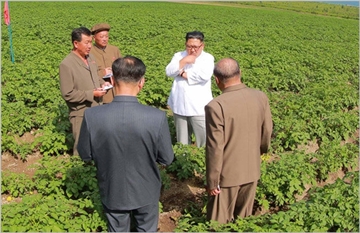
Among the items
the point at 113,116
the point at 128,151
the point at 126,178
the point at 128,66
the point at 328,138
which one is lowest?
the point at 328,138

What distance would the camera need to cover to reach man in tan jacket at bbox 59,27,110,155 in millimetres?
4730

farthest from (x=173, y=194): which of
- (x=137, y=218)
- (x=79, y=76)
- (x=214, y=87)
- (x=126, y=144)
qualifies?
(x=214, y=87)

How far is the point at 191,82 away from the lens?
5.06 metres

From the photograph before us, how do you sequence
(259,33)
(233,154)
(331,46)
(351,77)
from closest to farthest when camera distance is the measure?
1. (233,154)
2. (351,77)
3. (331,46)
4. (259,33)

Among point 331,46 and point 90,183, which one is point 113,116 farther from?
point 331,46

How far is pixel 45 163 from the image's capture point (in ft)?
15.9

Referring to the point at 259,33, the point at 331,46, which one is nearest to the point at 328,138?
the point at 331,46

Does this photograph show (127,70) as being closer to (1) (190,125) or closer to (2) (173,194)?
(2) (173,194)

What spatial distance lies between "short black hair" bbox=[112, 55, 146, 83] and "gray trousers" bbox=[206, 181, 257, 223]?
156cm

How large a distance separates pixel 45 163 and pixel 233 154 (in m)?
2.63

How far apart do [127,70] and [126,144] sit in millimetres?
570

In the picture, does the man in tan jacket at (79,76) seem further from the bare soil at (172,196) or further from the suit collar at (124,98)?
the suit collar at (124,98)

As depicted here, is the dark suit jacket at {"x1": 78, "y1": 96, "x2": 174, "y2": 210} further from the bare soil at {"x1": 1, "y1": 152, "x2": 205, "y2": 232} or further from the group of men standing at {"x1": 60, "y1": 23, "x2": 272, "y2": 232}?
the bare soil at {"x1": 1, "y1": 152, "x2": 205, "y2": 232}

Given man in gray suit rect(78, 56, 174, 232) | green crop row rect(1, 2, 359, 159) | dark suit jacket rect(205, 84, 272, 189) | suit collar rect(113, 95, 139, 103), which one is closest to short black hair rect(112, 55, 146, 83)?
man in gray suit rect(78, 56, 174, 232)
